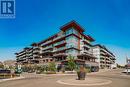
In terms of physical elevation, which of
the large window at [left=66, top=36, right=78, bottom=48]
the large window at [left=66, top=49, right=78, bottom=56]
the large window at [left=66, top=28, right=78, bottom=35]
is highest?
the large window at [left=66, top=28, right=78, bottom=35]

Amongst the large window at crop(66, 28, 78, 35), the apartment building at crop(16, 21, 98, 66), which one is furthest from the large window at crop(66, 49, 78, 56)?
the large window at crop(66, 28, 78, 35)

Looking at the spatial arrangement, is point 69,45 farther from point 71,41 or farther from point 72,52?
point 72,52

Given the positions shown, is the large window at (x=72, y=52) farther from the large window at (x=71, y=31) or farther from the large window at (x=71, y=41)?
the large window at (x=71, y=31)

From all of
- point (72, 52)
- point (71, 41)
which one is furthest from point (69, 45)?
point (72, 52)

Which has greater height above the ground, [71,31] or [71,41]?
[71,31]

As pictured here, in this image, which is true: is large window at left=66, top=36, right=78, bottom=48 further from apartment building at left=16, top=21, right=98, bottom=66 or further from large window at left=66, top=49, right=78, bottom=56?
large window at left=66, top=49, right=78, bottom=56

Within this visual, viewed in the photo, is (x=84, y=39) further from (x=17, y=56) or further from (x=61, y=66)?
(x=17, y=56)

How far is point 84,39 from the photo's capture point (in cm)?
9956

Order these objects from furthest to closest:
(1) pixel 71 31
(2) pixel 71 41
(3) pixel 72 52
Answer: (2) pixel 71 41
(3) pixel 72 52
(1) pixel 71 31

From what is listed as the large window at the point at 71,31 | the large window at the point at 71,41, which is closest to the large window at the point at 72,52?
the large window at the point at 71,41

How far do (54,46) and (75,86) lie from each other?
253 feet

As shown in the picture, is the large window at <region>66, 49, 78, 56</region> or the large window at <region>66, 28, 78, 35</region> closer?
the large window at <region>66, 28, 78, 35</region>

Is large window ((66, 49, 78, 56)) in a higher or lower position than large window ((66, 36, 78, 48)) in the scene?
lower

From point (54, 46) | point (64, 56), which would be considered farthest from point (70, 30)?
point (54, 46)
